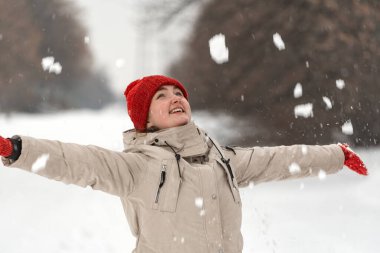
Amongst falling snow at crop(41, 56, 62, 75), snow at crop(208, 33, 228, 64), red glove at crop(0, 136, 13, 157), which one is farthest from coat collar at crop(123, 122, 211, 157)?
falling snow at crop(41, 56, 62, 75)

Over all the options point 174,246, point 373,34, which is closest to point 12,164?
point 174,246

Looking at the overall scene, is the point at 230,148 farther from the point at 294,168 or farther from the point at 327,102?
the point at 327,102

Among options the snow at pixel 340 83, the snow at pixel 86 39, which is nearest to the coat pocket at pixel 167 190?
the snow at pixel 340 83

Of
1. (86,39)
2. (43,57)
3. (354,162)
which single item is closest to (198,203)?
(354,162)

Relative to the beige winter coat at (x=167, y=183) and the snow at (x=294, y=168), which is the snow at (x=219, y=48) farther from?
the beige winter coat at (x=167, y=183)

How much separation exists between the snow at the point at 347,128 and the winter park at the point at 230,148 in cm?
2

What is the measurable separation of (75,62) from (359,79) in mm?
12194

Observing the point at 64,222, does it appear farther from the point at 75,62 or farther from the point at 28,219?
the point at 75,62

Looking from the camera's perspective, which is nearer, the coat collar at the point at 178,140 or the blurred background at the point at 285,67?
the coat collar at the point at 178,140

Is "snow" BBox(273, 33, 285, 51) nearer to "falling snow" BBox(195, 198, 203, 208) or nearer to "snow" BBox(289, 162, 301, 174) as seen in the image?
"snow" BBox(289, 162, 301, 174)

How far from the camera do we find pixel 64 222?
4645mm

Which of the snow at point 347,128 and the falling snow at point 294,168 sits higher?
the falling snow at point 294,168

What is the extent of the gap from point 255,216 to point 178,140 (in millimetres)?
2928

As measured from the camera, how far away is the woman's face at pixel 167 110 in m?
2.12
